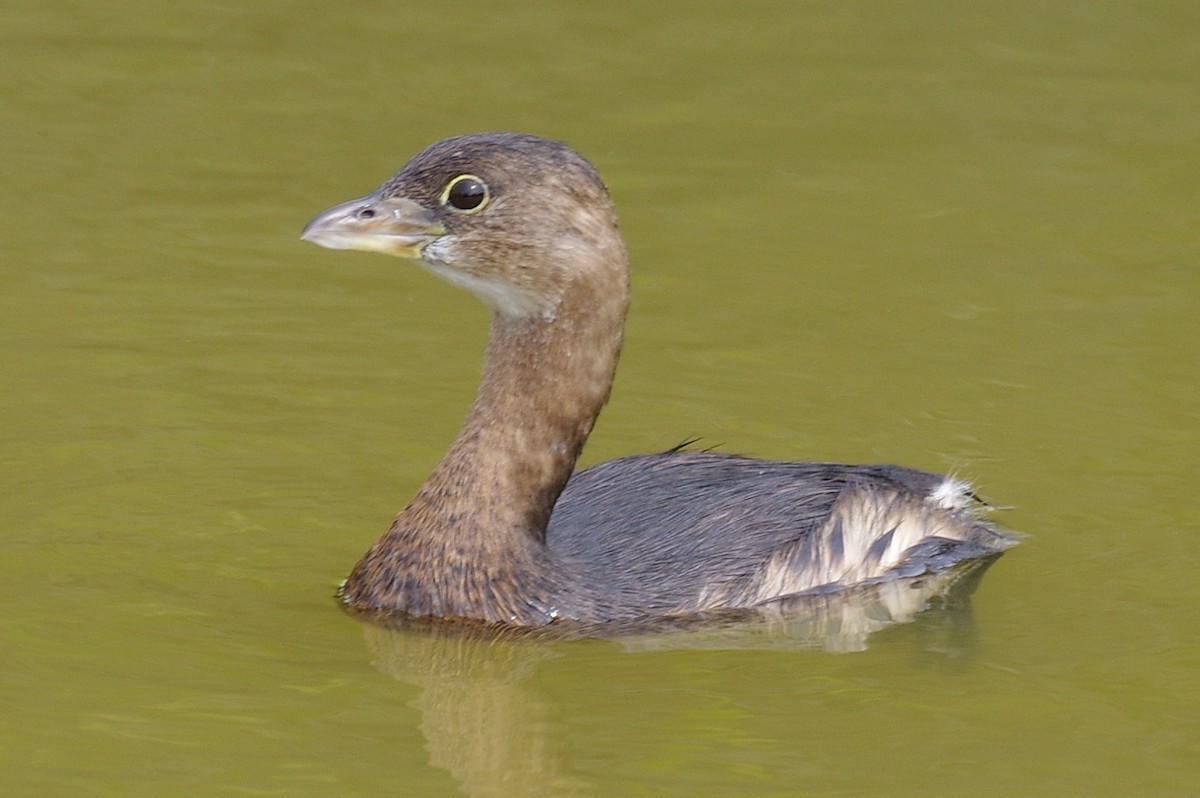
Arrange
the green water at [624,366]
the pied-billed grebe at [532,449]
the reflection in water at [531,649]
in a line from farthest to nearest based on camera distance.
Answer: the pied-billed grebe at [532,449] → the green water at [624,366] → the reflection in water at [531,649]

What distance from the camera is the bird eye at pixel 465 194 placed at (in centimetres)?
761

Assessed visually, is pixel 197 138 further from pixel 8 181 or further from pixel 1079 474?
pixel 1079 474

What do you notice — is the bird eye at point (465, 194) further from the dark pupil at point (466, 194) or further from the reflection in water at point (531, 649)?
the reflection in water at point (531, 649)

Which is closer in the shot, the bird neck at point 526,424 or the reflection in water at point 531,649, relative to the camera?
the reflection in water at point 531,649

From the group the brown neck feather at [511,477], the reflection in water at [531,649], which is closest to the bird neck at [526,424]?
the brown neck feather at [511,477]

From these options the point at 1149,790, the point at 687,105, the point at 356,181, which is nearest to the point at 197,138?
the point at 356,181

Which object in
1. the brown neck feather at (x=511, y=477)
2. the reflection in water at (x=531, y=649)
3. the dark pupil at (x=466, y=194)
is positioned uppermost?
the dark pupil at (x=466, y=194)

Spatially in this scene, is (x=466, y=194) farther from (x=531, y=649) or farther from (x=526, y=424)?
(x=531, y=649)

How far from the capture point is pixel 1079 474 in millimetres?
9008

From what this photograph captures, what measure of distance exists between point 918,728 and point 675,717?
2.23ft

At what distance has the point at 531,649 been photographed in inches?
295

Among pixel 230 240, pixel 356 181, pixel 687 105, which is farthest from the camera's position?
pixel 687 105

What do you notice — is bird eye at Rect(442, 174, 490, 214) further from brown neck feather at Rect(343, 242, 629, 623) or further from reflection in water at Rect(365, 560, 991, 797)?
reflection in water at Rect(365, 560, 991, 797)

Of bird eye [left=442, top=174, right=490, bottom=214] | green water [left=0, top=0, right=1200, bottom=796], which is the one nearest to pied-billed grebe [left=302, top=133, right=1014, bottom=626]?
bird eye [left=442, top=174, right=490, bottom=214]
